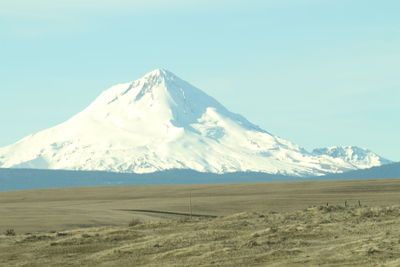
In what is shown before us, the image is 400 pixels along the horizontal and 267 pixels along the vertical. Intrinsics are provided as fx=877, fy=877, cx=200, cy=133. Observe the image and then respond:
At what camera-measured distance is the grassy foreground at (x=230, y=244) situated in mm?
36938

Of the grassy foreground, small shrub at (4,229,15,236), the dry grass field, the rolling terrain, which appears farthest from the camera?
the rolling terrain

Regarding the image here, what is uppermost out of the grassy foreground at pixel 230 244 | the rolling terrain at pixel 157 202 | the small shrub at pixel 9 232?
the rolling terrain at pixel 157 202

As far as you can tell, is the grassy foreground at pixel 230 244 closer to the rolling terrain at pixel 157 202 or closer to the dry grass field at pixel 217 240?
the dry grass field at pixel 217 240

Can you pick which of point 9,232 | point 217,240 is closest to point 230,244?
point 217,240

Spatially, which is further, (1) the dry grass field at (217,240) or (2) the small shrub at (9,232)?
(2) the small shrub at (9,232)

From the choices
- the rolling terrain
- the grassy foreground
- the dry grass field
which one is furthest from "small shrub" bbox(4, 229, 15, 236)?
the grassy foreground

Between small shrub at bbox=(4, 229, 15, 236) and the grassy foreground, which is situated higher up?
small shrub at bbox=(4, 229, 15, 236)

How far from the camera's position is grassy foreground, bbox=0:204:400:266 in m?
36.9

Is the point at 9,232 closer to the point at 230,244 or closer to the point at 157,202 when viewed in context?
the point at 230,244

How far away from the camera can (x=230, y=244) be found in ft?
138

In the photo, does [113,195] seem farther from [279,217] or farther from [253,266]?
[253,266]

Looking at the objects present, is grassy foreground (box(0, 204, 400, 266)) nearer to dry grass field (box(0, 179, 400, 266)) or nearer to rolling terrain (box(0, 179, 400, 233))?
dry grass field (box(0, 179, 400, 266))

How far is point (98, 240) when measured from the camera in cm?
4725

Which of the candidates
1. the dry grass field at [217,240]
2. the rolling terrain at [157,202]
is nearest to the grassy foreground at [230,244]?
the dry grass field at [217,240]
